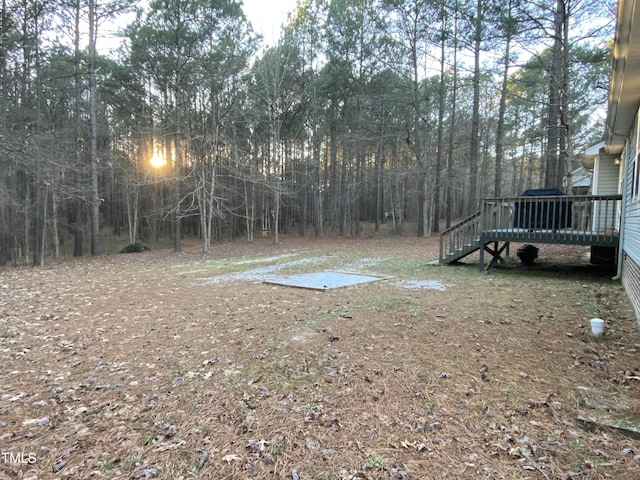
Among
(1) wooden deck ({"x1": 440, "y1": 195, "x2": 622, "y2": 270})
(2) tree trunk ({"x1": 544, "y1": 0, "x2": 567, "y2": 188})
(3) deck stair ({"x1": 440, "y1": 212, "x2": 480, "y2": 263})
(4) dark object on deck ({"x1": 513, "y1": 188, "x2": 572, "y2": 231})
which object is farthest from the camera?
(2) tree trunk ({"x1": 544, "y1": 0, "x2": 567, "y2": 188})

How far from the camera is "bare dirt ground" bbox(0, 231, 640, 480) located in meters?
2.27

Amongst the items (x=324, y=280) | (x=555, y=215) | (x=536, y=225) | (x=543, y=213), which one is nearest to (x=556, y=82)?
(x=543, y=213)

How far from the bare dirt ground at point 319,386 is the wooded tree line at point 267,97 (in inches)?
262

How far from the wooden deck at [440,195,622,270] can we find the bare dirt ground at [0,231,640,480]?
6.06 ft

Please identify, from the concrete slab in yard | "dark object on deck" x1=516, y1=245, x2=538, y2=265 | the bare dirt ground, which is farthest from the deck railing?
the concrete slab in yard

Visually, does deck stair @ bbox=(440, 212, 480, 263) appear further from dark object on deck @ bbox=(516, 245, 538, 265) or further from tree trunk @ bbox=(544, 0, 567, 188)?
tree trunk @ bbox=(544, 0, 567, 188)

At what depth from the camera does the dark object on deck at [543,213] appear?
27.6ft

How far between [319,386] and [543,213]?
8.72m

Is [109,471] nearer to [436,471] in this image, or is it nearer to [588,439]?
[436,471]

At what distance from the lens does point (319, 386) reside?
324 cm

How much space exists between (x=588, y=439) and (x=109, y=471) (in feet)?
10.2

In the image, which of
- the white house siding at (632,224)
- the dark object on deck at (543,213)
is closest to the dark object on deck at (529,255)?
the dark object on deck at (543,213)

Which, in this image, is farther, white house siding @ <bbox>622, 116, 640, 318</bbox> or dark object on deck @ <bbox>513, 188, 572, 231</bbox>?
dark object on deck @ <bbox>513, 188, 572, 231</bbox>

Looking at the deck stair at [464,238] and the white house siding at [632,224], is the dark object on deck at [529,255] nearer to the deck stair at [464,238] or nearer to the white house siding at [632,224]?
the deck stair at [464,238]
